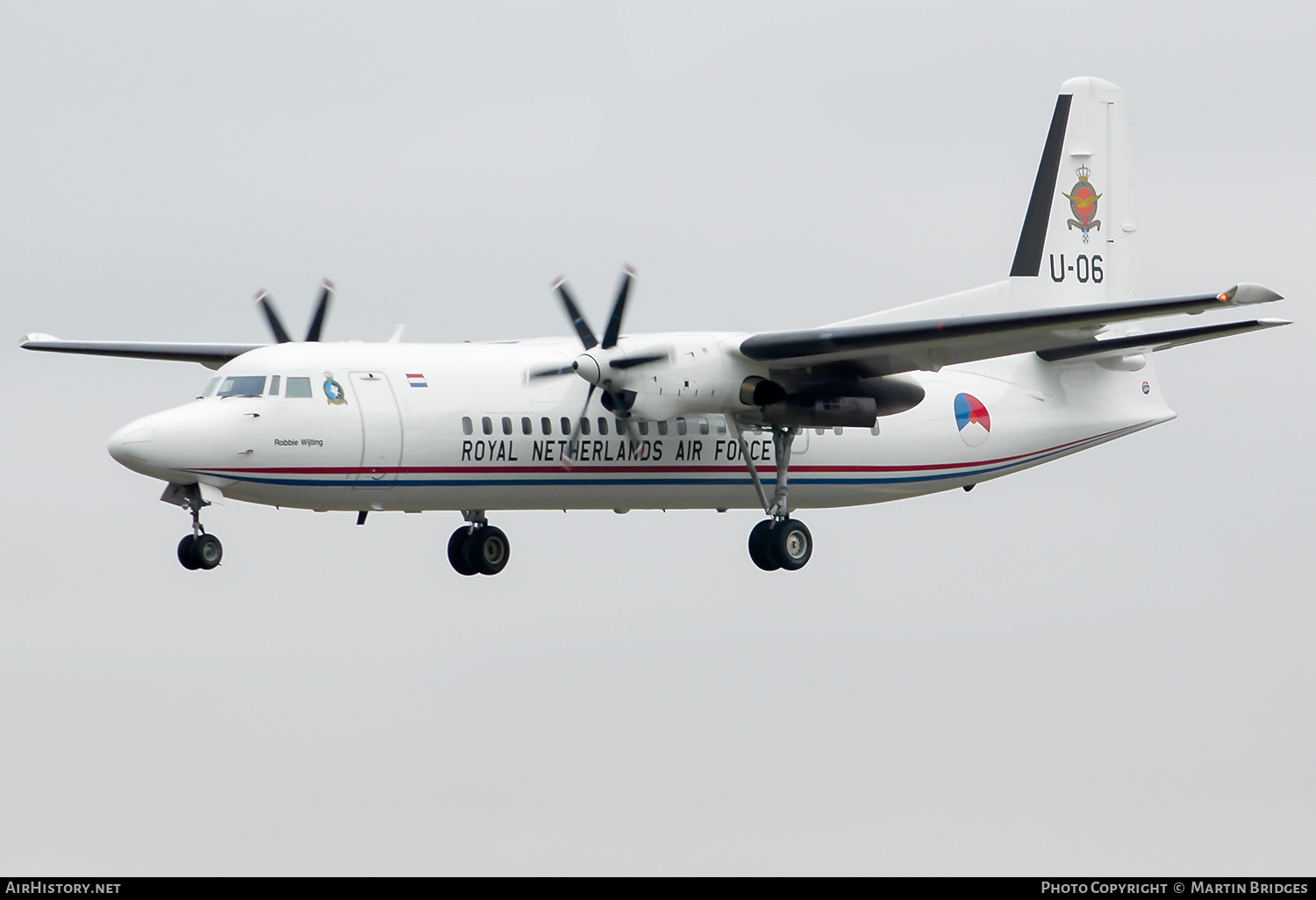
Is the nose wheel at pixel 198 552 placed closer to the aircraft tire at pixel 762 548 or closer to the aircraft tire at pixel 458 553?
the aircraft tire at pixel 458 553

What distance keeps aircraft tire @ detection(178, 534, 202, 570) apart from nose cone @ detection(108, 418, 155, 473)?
104 cm

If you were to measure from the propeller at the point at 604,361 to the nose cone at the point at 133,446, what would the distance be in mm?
4935

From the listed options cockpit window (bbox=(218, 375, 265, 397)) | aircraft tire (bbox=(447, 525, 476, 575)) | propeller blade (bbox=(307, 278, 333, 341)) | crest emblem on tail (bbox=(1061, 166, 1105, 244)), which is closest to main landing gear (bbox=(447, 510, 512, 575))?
aircraft tire (bbox=(447, 525, 476, 575))

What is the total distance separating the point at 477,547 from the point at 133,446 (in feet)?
19.8

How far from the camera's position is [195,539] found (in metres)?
20.1

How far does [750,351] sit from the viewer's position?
21656 millimetres

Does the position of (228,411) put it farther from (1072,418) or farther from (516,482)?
(1072,418)

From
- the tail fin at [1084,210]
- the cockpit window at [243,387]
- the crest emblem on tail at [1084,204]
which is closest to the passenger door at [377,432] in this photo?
the cockpit window at [243,387]

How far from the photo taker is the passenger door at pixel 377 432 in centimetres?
2066

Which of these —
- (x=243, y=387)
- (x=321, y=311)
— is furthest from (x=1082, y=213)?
(x=243, y=387)

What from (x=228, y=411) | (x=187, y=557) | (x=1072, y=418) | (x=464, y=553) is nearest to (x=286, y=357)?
(x=228, y=411)

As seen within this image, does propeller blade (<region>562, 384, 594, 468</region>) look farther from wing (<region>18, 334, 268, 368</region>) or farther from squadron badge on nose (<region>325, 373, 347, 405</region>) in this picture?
wing (<region>18, 334, 268, 368</region>)

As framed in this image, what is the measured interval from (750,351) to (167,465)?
23.3ft

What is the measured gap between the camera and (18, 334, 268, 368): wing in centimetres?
2373
